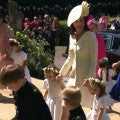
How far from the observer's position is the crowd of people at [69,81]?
207 inches

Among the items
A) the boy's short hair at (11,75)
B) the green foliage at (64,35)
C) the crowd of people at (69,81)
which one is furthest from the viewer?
the green foliage at (64,35)

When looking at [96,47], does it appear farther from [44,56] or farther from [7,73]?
[44,56]

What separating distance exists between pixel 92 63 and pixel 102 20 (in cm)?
2182

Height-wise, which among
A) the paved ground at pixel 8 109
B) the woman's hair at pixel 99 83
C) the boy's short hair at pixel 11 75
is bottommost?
the paved ground at pixel 8 109

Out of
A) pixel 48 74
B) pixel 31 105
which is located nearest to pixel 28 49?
pixel 48 74

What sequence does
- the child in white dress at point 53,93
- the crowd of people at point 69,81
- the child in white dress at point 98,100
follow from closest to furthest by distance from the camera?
the crowd of people at point 69,81
the child in white dress at point 98,100
the child in white dress at point 53,93

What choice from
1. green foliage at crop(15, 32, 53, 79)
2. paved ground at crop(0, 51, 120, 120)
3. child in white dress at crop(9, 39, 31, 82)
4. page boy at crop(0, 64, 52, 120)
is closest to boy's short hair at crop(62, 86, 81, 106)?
page boy at crop(0, 64, 52, 120)

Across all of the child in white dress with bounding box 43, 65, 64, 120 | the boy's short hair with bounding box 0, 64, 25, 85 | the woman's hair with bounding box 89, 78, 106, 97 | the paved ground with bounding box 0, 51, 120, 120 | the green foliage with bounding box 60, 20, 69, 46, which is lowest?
the green foliage with bounding box 60, 20, 69, 46

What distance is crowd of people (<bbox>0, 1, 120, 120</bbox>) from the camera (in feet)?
17.2

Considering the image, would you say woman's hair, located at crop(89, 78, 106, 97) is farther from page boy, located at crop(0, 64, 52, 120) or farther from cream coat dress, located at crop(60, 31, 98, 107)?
page boy, located at crop(0, 64, 52, 120)

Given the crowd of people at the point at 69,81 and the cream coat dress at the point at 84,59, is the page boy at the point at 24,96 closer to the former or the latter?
the crowd of people at the point at 69,81

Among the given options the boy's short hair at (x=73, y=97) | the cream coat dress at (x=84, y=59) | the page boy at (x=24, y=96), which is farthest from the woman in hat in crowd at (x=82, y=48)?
the page boy at (x=24, y=96)

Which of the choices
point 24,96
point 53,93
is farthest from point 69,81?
point 24,96

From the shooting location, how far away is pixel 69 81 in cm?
762
